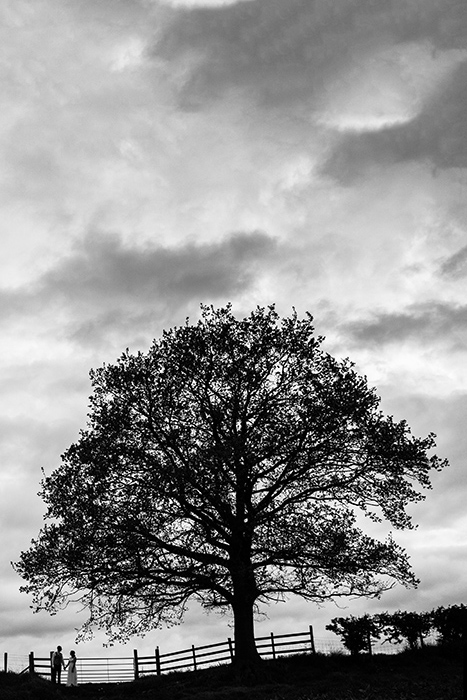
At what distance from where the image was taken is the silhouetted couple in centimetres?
3906

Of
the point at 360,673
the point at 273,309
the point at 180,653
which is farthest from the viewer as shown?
the point at 180,653

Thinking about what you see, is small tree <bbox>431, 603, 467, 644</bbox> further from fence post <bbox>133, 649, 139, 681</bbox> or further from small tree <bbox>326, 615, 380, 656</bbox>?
fence post <bbox>133, 649, 139, 681</bbox>

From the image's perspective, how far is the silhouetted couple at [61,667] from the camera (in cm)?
3906

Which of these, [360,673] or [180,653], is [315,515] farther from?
[180,653]

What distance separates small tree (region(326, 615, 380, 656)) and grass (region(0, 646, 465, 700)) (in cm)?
51

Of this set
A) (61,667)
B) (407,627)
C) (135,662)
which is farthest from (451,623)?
(61,667)

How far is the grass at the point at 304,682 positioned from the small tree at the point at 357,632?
51 cm

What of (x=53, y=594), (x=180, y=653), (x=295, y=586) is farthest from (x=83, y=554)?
(x=180, y=653)

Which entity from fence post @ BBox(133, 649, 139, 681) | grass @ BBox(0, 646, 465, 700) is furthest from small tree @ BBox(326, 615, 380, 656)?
fence post @ BBox(133, 649, 139, 681)

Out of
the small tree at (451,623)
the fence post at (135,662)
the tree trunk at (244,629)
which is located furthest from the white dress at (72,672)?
the small tree at (451,623)

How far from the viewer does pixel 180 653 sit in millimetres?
41562

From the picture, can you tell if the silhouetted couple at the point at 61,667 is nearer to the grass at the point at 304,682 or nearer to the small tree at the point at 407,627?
the grass at the point at 304,682

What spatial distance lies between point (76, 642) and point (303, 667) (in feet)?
32.7

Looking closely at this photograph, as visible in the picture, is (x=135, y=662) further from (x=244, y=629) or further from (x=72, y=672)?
(x=244, y=629)
